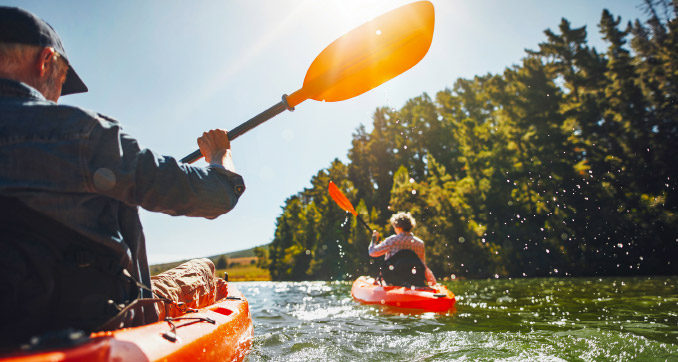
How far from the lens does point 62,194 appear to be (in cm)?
A: 115

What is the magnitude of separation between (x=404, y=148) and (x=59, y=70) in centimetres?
3019

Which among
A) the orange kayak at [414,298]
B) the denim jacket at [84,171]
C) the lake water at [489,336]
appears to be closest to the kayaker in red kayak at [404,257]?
the orange kayak at [414,298]

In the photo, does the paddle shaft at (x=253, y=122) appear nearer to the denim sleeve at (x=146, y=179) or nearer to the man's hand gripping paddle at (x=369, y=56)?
the man's hand gripping paddle at (x=369, y=56)

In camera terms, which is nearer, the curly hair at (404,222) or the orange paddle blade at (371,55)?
the orange paddle blade at (371,55)

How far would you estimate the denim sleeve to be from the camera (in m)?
1.18

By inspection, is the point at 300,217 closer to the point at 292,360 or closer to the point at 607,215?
the point at 607,215

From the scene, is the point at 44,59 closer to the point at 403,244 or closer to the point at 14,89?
the point at 14,89

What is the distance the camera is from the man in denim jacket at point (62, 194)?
110 cm

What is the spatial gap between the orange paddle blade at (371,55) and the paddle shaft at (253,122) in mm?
147

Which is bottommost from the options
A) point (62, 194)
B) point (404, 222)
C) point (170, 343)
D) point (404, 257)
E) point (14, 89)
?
point (404, 257)

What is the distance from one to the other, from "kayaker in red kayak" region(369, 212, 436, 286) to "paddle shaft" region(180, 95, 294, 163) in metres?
4.05

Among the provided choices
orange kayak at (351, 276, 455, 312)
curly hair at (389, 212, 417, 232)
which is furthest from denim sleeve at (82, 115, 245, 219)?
curly hair at (389, 212, 417, 232)

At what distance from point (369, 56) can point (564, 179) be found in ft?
63.4

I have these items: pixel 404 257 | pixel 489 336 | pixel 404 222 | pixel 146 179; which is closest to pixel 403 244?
pixel 404 257
